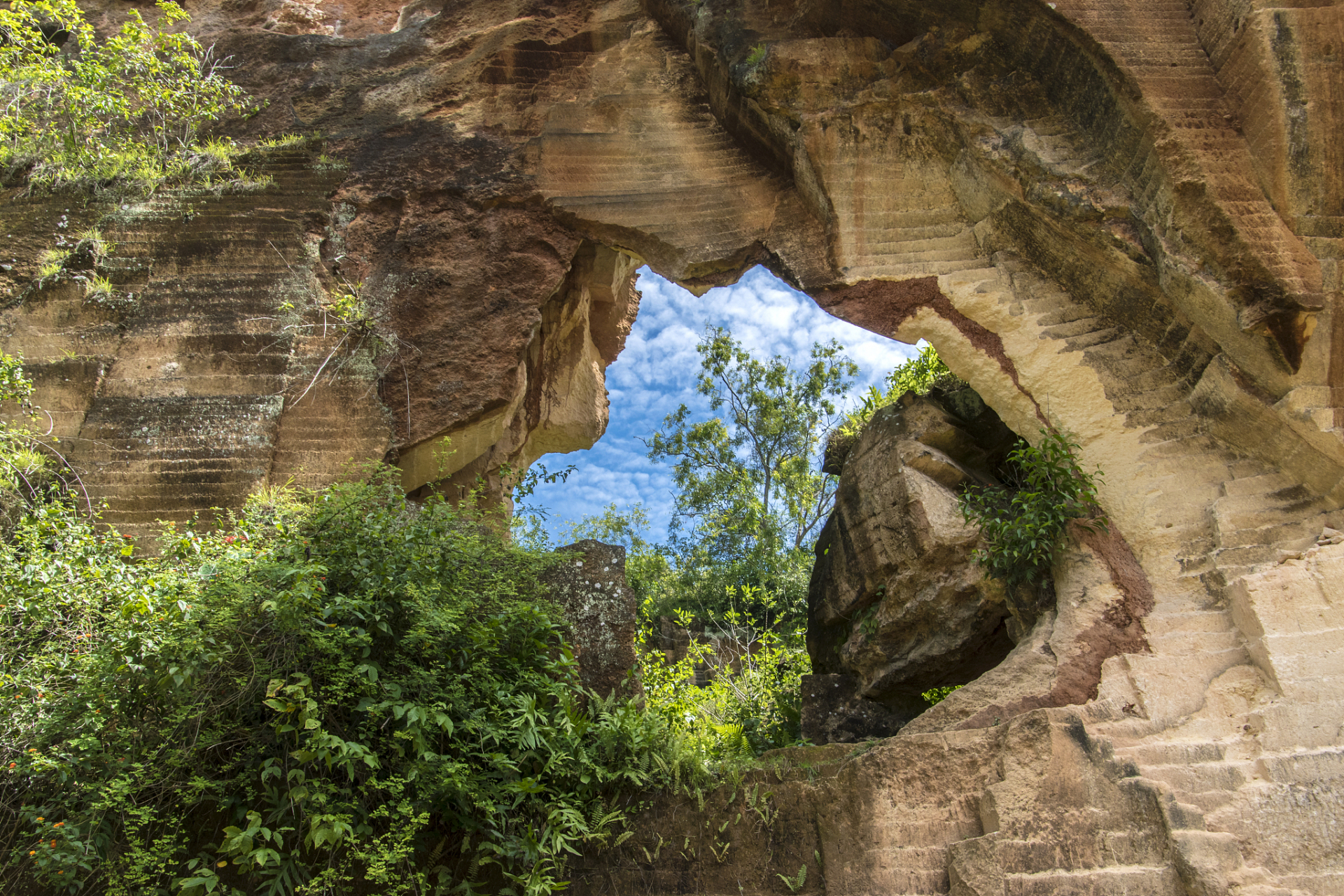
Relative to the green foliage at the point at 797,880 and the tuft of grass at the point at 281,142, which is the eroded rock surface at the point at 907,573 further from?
the tuft of grass at the point at 281,142

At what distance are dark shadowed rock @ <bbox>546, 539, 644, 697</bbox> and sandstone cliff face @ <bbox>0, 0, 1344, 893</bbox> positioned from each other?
134 cm

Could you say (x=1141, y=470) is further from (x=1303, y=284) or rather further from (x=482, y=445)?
(x=482, y=445)

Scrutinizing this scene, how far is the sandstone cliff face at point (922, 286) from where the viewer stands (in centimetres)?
467

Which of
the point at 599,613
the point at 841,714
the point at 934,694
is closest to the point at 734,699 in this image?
the point at 841,714

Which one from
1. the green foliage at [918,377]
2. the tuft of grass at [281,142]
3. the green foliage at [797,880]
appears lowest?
the green foliage at [797,880]

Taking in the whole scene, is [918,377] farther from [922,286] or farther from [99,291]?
[99,291]

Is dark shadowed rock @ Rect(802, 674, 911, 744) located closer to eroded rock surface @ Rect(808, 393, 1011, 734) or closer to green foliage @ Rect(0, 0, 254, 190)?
eroded rock surface @ Rect(808, 393, 1011, 734)

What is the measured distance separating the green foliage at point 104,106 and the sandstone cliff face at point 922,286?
1.47 ft

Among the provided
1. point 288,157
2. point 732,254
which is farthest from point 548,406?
point 288,157

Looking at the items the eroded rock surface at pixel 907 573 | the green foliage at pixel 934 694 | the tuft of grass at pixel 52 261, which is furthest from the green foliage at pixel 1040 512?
the tuft of grass at pixel 52 261

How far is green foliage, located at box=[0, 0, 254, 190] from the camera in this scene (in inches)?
308

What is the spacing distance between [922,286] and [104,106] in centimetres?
723

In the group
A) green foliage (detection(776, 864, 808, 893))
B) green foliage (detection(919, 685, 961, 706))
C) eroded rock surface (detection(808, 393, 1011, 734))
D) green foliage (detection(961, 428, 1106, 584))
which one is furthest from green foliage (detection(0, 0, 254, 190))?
green foliage (detection(919, 685, 961, 706))

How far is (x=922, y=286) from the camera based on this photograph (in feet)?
23.4
